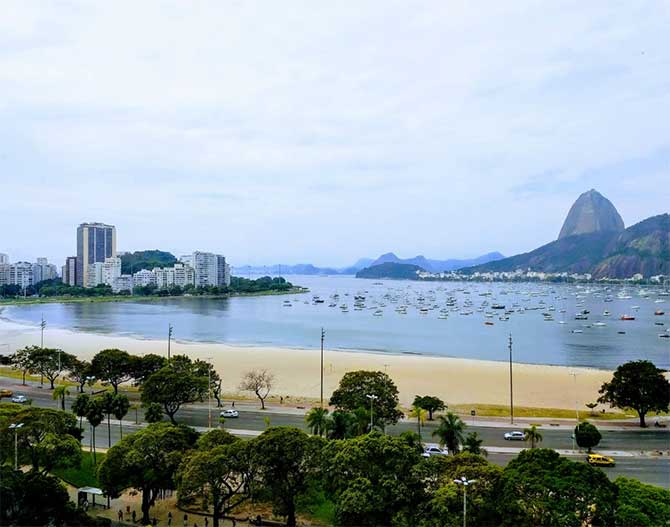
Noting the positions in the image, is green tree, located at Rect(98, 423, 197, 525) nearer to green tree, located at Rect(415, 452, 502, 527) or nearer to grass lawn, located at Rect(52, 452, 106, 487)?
grass lawn, located at Rect(52, 452, 106, 487)

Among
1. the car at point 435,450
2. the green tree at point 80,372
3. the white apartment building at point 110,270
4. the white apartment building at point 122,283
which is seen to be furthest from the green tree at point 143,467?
the white apartment building at point 110,270

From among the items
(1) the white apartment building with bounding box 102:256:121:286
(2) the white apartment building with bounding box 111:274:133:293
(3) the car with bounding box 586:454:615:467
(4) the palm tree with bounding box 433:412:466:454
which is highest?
(1) the white apartment building with bounding box 102:256:121:286

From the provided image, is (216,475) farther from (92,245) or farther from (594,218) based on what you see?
(594,218)

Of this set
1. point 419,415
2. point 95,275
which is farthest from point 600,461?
point 95,275

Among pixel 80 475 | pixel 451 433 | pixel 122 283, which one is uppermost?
pixel 122 283

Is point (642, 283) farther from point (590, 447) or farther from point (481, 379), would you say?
point (590, 447)

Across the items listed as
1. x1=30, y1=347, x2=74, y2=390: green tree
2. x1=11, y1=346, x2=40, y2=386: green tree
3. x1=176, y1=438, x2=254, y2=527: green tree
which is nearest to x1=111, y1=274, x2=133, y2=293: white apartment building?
x1=11, y1=346, x2=40, y2=386: green tree
